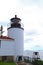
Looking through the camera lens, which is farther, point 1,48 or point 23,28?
point 23,28

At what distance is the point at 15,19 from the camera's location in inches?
1575

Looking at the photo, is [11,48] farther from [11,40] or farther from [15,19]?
[15,19]

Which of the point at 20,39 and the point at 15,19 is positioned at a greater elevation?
the point at 15,19

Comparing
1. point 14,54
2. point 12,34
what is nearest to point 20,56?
point 14,54

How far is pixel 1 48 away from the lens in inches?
1441

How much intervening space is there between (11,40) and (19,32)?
83.7 inches

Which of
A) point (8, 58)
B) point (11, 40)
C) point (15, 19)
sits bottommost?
point (8, 58)

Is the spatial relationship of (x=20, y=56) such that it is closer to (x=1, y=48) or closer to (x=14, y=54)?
(x=14, y=54)

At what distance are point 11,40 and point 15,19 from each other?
4.35 meters

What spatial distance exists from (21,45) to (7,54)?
10.3 ft

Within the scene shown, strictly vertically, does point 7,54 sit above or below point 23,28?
below

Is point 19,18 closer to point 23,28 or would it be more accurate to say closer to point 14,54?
point 23,28

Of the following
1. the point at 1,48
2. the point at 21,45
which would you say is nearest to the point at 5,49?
the point at 1,48

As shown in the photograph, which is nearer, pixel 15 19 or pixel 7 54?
pixel 7 54
